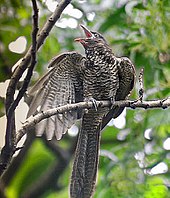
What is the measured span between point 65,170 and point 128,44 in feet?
3.08

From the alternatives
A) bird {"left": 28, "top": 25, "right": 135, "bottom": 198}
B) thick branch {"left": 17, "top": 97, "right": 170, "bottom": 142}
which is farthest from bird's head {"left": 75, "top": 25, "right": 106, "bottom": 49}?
thick branch {"left": 17, "top": 97, "right": 170, "bottom": 142}

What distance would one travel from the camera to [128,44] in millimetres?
2932

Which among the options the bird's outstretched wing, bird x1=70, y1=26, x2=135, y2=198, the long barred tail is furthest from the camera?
bird x1=70, y1=26, x2=135, y2=198

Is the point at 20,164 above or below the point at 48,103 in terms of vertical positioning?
above

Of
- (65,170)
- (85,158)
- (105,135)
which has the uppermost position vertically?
(105,135)

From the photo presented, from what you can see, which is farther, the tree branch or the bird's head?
the bird's head

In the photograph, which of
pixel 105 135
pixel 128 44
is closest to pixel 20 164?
pixel 105 135

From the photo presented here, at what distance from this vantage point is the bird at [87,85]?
2537mm

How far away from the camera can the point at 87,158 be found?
98.3 inches

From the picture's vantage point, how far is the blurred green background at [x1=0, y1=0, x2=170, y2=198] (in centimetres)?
268

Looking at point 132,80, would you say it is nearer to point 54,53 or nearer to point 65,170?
point 54,53

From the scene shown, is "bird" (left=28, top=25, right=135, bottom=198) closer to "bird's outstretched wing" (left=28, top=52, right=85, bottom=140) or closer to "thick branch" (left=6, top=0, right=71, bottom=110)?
"bird's outstretched wing" (left=28, top=52, right=85, bottom=140)

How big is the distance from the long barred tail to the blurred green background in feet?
0.69

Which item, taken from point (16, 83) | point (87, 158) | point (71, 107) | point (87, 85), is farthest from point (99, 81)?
point (16, 83)
